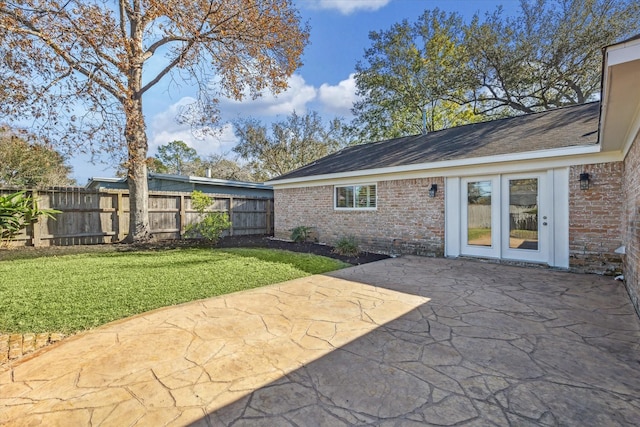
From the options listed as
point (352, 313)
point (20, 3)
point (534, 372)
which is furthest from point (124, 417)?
point (20, 3)

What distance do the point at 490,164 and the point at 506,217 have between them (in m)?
1.25

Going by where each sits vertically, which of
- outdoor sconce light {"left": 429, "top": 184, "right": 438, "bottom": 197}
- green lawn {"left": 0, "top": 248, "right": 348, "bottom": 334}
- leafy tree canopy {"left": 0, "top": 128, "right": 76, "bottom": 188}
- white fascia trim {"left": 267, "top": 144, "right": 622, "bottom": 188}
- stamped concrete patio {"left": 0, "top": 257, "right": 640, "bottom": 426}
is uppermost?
leafy tree canopy {"left": 0, "top": 128, "right": 76, "bottom": 188}

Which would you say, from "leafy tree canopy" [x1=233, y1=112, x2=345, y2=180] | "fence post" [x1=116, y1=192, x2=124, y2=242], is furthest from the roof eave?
"leafy tree canopy" [x1=233, y1=112, x2=345, y2=180]

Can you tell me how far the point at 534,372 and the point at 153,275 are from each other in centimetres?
593

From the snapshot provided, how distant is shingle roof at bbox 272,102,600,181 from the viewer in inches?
257

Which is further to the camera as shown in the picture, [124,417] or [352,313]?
[352,313]

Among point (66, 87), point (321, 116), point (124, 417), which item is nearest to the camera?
point (124, 417)

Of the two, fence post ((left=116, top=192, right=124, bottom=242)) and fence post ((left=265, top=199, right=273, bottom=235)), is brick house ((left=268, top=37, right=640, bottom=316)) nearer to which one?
fence post ((left=265, top=199, right=273, bottom=235))

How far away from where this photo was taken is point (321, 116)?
24.0 m

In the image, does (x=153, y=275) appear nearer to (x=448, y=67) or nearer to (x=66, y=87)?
(x=66, y=87)

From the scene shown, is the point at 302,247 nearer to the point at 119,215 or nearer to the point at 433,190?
the point at 433,190

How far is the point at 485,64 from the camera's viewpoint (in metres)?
15.0

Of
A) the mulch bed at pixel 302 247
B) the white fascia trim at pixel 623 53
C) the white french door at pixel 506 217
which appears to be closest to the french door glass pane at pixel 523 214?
the white french door at pixel 506 217

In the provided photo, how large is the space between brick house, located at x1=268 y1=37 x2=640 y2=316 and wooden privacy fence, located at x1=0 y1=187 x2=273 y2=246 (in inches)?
191
